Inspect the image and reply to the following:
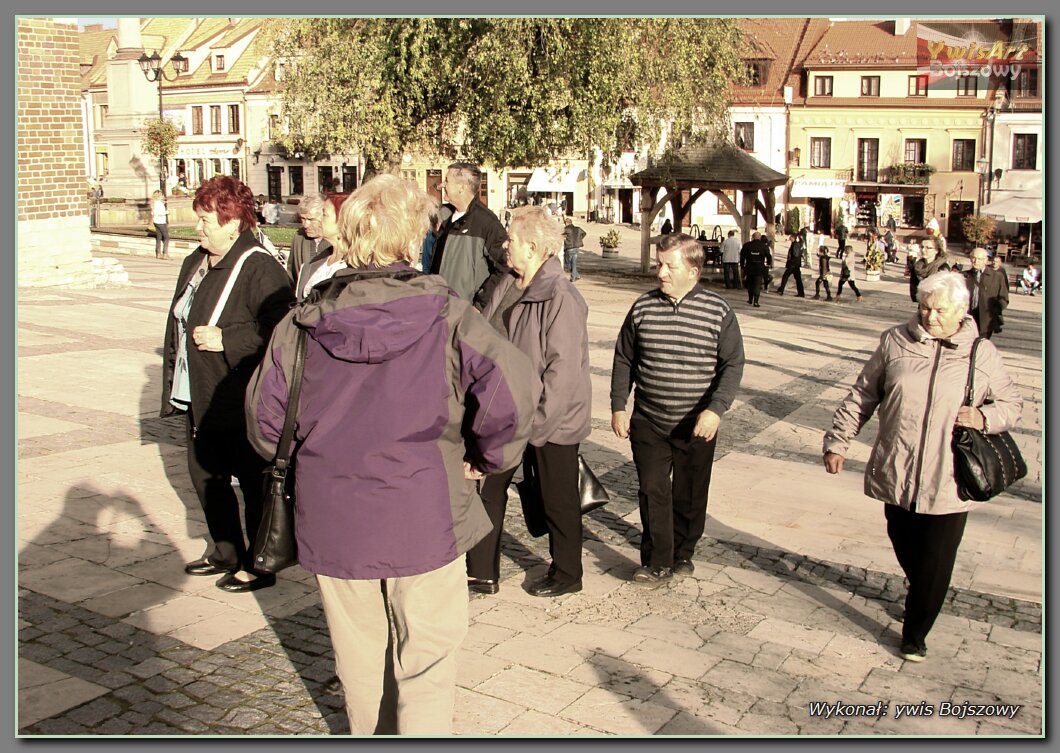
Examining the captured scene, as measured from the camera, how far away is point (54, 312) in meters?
15.1

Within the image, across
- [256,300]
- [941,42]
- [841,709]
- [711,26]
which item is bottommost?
[841,709]

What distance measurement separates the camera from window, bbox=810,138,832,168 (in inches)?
2015

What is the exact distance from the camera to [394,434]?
124 inches

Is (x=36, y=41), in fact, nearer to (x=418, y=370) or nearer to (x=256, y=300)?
(x=256, y=300)

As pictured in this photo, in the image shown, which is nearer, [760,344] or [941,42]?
[760,344]

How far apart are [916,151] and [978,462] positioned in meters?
49.2

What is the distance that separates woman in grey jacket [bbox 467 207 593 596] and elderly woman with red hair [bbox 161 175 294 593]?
1.02m

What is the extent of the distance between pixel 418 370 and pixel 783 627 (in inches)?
99.4

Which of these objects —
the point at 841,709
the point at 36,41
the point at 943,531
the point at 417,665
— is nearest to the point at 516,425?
the point at 417,665

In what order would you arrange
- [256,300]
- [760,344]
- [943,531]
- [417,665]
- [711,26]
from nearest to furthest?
[417,665] → [943,531] → [256,300] → [760,344] → [711,26]

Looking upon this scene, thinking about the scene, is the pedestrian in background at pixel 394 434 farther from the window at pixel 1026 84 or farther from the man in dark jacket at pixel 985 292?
the window at pixel 1026 84

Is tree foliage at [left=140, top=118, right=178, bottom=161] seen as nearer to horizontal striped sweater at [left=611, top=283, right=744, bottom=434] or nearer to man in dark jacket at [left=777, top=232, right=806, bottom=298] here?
man in dark jacket at [left=777, top=232, right=806, bottom=298]

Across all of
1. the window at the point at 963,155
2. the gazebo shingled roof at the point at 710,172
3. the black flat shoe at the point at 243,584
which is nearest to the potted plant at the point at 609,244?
the gazebo shingled roof at the point at 710,172

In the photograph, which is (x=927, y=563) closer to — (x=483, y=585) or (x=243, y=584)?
(x=483, y=585)
